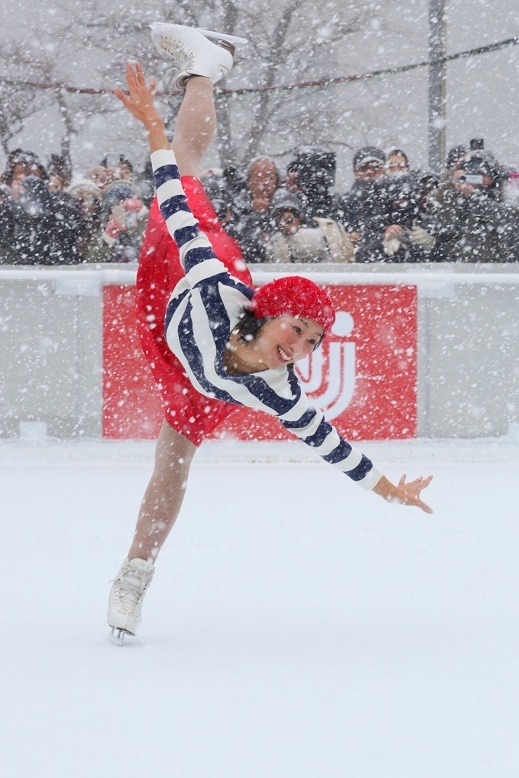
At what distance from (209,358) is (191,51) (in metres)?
1.24

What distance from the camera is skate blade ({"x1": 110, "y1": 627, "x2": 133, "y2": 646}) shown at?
2.62 metres

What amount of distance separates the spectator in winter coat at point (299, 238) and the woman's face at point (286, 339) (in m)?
3.99

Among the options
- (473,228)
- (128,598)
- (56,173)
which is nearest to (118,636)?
(128,598)

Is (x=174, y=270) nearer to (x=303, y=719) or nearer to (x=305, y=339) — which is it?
(x=305, y=339)

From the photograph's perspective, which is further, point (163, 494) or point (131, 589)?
point (163, 494)

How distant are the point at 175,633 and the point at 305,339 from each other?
86cm

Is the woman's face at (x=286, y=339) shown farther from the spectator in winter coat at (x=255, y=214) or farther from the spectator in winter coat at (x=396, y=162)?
the spectator in winter coat at (x=396, y=162)

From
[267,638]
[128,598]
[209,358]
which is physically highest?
[209,358]

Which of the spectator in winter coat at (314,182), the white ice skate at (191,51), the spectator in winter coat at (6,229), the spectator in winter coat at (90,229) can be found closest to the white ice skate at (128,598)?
the white ice skate at (191,51)

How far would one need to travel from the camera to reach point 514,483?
5.11m

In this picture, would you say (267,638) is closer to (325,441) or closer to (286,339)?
(325,441)

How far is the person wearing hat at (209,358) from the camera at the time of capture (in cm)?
247

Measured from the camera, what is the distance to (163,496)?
9.23ft

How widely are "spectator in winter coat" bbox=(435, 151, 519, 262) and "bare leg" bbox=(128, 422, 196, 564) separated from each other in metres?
4.02
